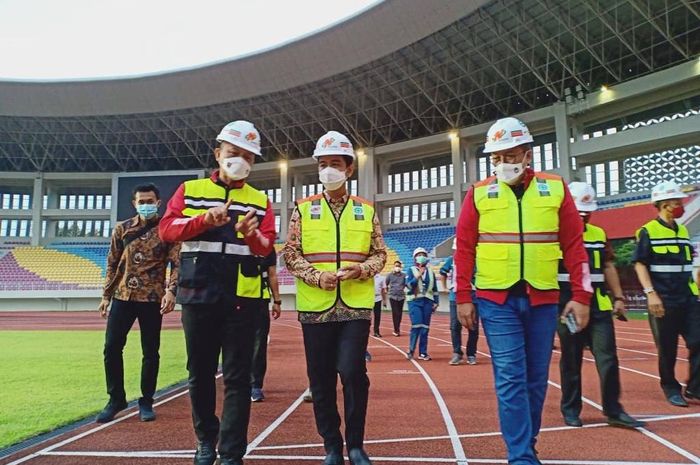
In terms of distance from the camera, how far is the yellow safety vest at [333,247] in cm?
326

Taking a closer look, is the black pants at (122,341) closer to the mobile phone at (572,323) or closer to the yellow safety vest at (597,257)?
the mobile phone at (572,323)

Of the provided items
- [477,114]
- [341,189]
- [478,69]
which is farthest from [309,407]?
[477,114]

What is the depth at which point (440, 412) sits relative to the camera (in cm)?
491

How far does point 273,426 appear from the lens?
4.38 m

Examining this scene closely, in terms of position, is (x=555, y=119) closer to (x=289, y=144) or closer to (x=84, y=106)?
(x=289, y=144)

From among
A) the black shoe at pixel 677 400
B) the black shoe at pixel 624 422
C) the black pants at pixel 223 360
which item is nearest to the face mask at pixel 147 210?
the black pants at pixel 223 360

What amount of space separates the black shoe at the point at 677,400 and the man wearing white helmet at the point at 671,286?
2 centimetres

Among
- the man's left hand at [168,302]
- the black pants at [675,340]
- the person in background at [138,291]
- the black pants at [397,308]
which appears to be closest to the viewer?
the man's left hand at [168,302]

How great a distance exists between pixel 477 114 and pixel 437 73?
4.49 meters

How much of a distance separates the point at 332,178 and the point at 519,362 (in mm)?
1569

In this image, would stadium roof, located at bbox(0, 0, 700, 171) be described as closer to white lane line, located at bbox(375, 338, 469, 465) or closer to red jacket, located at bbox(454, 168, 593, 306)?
white lane line, located at bbox(375, 338, 469, 465)

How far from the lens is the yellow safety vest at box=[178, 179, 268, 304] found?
3.08 meters

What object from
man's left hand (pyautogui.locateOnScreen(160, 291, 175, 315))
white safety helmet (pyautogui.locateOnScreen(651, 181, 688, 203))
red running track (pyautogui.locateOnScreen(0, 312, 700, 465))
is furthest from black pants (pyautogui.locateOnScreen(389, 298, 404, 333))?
man's left hand (pyautogui.locateOnScreen(160, 291, 175, 315))

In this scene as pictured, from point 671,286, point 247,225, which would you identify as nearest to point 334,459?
point 247,225
